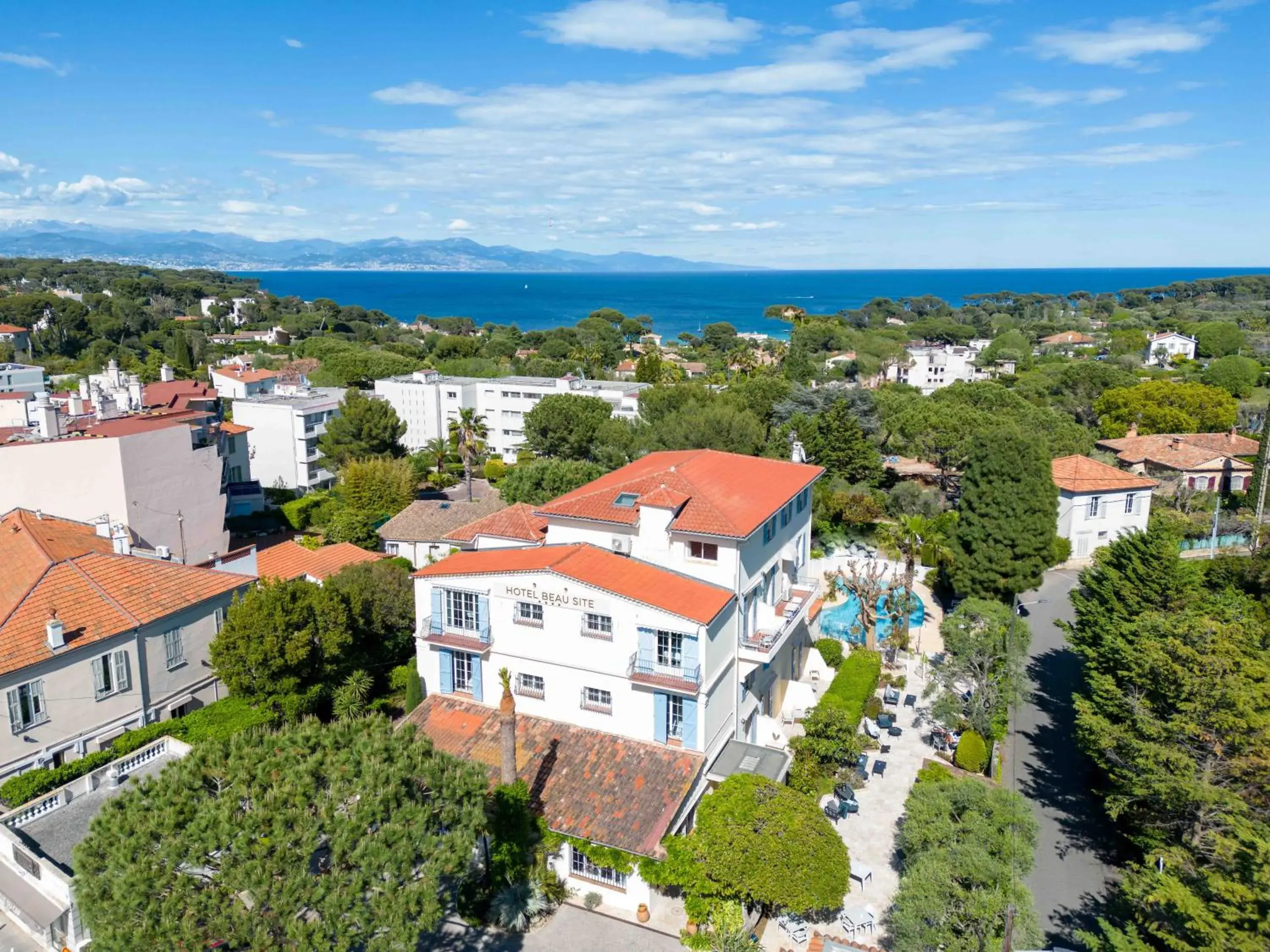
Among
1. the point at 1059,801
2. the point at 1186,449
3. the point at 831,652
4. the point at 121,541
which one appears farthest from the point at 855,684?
the point at 1186,449

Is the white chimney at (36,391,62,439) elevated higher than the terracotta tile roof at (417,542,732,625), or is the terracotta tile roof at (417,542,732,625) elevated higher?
the white chimney at (36,391,62,439)

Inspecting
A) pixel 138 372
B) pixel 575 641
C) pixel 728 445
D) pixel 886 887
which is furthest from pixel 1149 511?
pixel 138 372

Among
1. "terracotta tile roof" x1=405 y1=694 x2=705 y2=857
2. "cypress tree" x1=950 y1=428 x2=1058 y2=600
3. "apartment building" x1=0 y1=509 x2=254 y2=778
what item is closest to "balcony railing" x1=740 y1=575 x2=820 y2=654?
"terracotta tile roof" x1=405 y1=694 x2=705 y2=857

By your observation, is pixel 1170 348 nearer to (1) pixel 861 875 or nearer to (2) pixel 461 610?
(1) pixel 861 875

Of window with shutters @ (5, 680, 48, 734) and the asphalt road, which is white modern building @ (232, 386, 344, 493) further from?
the asphalt road

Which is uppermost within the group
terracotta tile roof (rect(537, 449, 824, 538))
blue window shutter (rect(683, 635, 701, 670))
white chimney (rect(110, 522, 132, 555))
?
terracotta tile roof (rect(537, 449, 824, 538))

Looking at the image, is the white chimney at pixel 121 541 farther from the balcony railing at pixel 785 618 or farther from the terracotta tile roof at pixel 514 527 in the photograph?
the balcony railing at pixel 785 618
